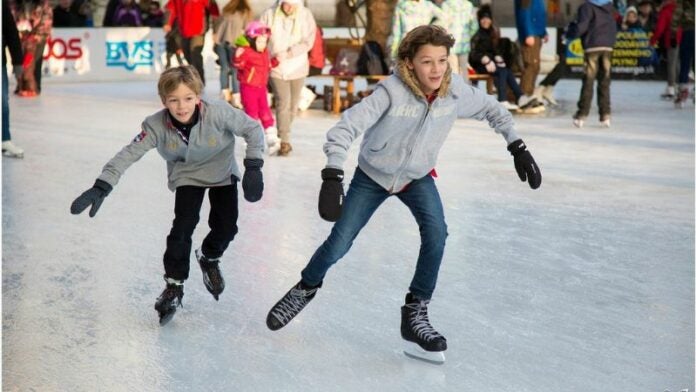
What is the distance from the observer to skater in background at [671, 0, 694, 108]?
13.2 m

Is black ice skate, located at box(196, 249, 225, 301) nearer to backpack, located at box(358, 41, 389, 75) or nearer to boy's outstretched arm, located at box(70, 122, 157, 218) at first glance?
boy's outstretched arm, located at box(70, 122, 157, 218)

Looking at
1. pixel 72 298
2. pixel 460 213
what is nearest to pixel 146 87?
pixel 460 213

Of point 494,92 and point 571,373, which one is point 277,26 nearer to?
point 571,373

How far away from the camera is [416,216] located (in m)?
3.55

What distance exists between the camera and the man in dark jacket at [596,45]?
10.5 meters

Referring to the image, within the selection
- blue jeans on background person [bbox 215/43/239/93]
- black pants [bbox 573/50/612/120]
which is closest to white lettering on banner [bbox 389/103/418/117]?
black pants [bbox 573/50/612/120]

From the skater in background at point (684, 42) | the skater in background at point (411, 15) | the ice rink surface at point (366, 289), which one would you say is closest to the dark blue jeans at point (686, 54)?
the skater in background at point (684, 42)

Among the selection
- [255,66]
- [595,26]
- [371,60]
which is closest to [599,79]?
[595,26]

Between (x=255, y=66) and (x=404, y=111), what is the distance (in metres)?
4.87

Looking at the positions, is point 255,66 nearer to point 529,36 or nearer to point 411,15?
point 411,15

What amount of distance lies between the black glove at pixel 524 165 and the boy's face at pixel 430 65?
1.14ft

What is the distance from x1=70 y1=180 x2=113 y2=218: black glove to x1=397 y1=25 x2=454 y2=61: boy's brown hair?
99 centimetres

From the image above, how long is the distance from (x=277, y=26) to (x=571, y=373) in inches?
213

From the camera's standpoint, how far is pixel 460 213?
6.13 metres
